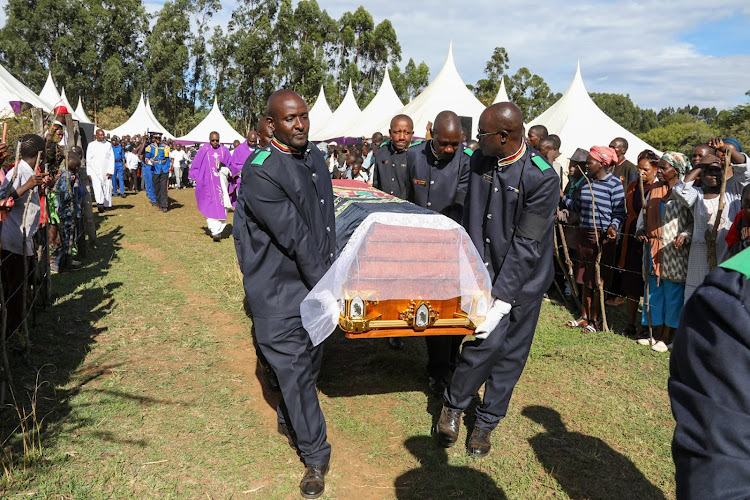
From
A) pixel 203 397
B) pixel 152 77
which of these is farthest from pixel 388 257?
pixel 152 77

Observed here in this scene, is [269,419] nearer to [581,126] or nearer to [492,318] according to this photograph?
[492,318]

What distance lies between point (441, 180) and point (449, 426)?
2.14 m

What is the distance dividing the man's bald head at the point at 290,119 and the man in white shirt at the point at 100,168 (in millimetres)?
12806

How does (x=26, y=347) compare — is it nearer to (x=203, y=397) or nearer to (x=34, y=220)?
(x=34, y=220)

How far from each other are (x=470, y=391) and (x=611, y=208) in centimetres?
371

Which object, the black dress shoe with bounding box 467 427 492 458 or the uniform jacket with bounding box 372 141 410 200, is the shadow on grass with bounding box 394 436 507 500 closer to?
the black dress shoe with bounding box 467 427 492 458

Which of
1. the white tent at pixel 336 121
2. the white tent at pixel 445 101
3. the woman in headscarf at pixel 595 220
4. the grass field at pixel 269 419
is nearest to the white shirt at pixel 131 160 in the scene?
the white tent at pixel 336 121

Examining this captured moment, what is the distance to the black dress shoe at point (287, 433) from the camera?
3754 mm

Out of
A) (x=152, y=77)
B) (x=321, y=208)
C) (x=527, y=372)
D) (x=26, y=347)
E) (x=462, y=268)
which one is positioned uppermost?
(x=152, y=77)

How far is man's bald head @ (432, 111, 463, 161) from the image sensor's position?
462cm

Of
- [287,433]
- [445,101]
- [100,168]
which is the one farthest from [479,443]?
[445,101]

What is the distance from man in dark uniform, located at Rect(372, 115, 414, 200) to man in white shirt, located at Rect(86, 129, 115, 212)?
36.9 feet

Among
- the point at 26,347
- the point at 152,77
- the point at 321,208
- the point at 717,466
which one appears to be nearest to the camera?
the point at 717,466

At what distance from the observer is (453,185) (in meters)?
4.88
